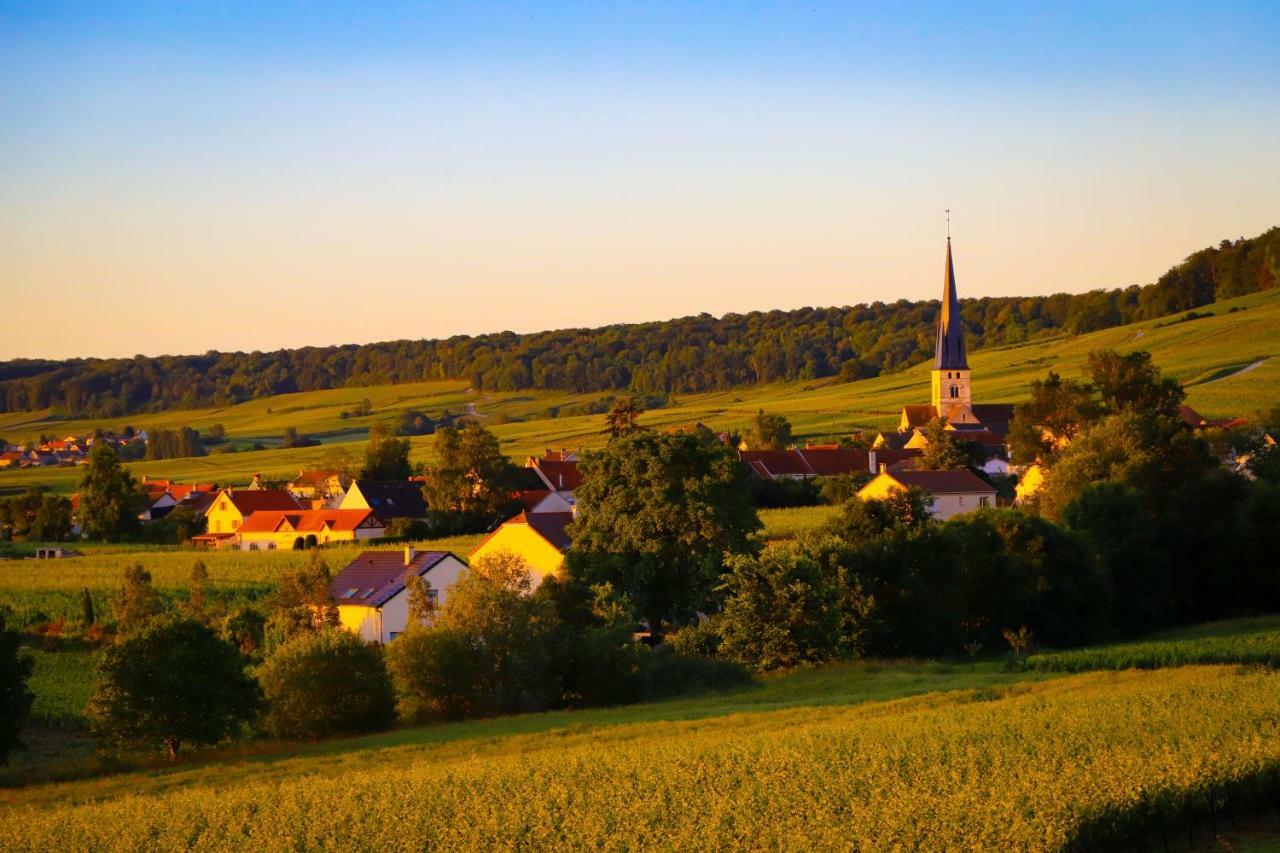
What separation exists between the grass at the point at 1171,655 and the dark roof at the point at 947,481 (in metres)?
35.3

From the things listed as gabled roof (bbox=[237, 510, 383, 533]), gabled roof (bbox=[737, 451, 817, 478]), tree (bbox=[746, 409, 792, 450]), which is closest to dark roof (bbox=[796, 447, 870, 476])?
gabled roof (bbox=[737, 451, 817, 478])

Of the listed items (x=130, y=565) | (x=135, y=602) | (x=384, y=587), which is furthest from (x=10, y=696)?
(x=130, y=565)

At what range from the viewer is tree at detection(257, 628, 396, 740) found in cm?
3158

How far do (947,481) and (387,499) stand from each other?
114 ft

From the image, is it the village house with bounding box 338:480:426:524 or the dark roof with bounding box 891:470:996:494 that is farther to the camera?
the village house with bounding box 338:480:426:524

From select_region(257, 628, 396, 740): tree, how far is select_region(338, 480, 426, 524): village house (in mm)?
52876

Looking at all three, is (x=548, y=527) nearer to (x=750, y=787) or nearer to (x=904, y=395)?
(x=750, y=787)

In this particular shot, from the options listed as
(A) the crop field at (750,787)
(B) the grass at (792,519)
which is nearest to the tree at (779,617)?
(A) the crop field at (750,787)

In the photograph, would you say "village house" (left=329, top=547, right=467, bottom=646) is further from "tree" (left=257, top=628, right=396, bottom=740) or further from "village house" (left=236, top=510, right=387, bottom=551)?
"village house" (left=236, top=510, right=387, bottom=551)

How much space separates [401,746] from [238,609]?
2256 centimetres

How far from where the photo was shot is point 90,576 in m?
64.1

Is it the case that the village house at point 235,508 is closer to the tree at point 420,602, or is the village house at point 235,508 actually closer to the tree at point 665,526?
the tree at point 420,602

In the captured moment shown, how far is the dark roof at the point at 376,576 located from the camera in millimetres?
49094

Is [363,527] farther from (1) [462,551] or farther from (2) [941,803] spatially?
(2) [941,803]
